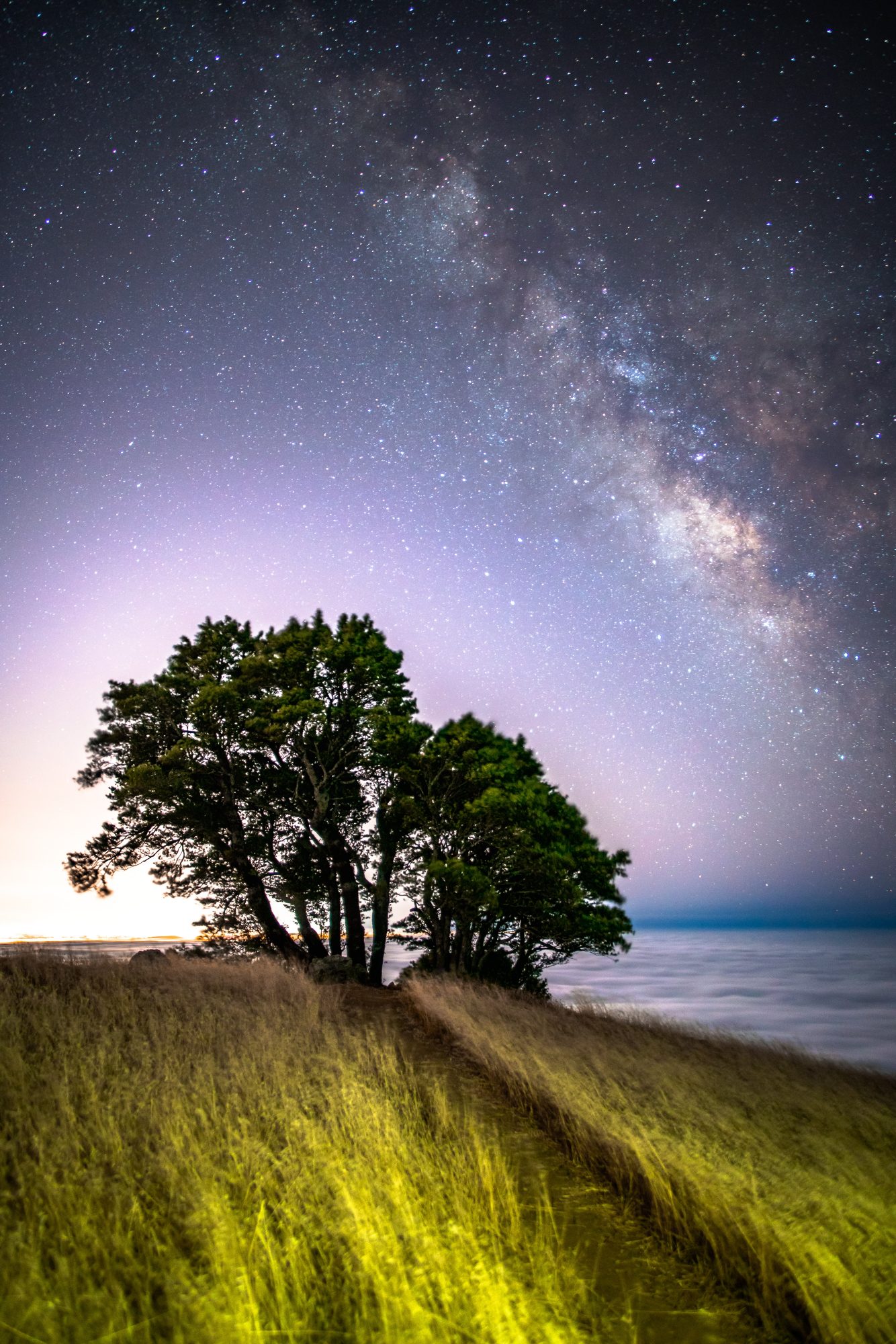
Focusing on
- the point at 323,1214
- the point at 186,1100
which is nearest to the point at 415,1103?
the point at 186,1100

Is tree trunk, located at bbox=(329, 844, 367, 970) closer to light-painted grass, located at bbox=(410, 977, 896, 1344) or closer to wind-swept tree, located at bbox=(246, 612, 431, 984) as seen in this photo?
wind-swept tree, located at bbox=(246, 612, 431, 984)

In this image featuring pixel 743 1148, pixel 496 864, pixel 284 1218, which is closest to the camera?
pixel 284 1218

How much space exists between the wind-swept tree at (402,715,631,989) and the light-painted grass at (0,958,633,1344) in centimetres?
1106

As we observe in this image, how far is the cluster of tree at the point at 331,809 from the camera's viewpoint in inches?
741

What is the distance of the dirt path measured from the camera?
3.53 meters

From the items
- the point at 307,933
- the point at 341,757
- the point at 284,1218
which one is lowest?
the point at 307,933

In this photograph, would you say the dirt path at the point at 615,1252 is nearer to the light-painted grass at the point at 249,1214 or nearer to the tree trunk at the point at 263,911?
the light-painted grass at the point at 249,1214

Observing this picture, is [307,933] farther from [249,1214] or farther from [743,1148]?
[249,1214]

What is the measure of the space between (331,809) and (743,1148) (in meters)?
17.2

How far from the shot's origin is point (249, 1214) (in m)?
3.73

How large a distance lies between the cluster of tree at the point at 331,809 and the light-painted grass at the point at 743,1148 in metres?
7.68

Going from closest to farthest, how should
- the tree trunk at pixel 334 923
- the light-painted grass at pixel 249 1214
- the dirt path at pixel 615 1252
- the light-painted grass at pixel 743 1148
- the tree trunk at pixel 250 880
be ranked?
1. the light-painted grass at pixel 249 1214
2. the dirt path at pixel 615 1252
3. the light-painted grass at pixel 743 1148
4. the tree trunk at pixel 250 880
5. the tree trunk at pixel 334 923

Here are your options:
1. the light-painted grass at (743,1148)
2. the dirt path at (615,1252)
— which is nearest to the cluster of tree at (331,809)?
the light-painted grass at (743,1148)

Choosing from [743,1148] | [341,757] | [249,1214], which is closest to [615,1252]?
[743,1148]
